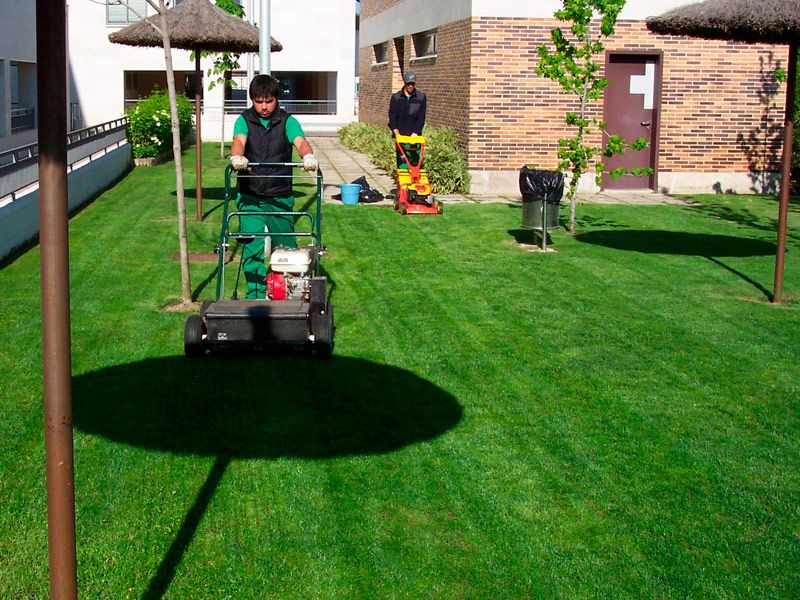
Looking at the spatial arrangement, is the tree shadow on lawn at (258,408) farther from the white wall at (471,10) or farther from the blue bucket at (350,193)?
the white wall at (471,10)

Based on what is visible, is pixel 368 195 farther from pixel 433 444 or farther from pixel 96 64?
pixel 96 64

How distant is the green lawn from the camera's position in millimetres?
4891

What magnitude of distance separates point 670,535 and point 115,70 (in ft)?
130

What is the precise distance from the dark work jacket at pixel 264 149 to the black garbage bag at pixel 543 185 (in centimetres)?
486

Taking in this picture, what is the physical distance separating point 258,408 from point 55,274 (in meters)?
3.86

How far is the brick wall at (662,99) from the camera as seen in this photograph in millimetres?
19438

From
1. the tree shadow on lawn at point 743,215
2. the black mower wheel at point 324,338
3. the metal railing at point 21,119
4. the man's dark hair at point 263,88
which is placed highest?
the man's dark hair at point 263,88

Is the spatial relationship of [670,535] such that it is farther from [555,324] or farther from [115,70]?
[115,70]

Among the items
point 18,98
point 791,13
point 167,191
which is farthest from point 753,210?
point 18,98

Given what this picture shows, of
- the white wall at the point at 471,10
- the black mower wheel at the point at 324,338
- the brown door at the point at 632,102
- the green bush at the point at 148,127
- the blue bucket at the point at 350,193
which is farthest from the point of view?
the green bush at the point at 148,127

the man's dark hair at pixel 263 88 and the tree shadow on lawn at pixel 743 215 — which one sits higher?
the man's dark hair at pixel 263 88

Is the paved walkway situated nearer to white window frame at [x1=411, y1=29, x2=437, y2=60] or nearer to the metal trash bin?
white window frame at [x1=411, y1=29, x2=437, y2=60]

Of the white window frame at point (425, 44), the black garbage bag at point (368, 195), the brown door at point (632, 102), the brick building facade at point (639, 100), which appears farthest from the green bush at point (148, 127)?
the brown door at point (632, 102)

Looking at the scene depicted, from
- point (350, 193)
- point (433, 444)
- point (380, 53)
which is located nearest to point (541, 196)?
point (350, 193)
